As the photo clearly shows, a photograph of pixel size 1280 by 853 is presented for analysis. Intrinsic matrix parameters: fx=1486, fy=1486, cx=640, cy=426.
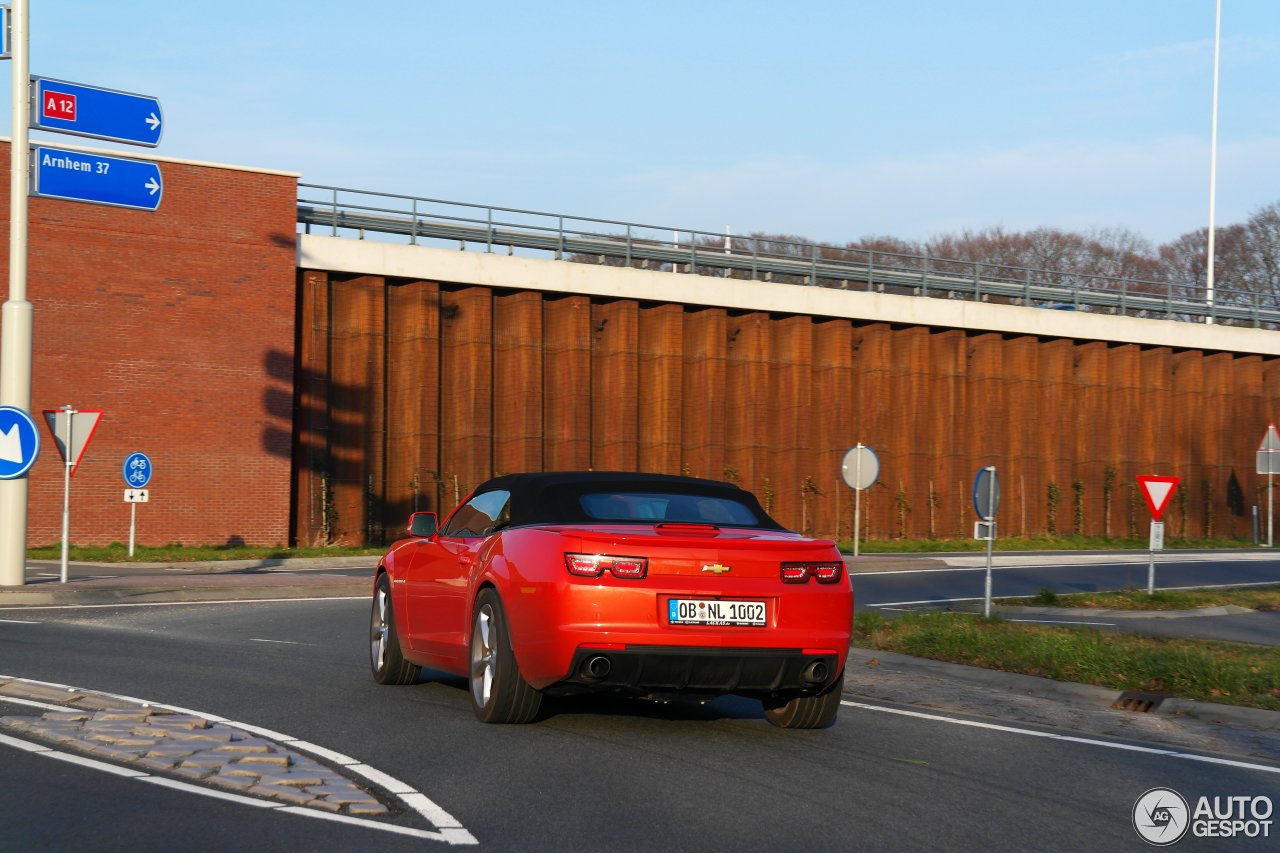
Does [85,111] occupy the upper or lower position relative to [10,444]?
upper

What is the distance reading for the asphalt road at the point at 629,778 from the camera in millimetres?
5719

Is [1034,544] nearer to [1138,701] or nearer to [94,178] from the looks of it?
[94,178]

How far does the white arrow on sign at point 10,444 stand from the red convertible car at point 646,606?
10535 millimetres

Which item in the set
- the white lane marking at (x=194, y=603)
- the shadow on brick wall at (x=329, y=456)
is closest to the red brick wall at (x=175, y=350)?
the shadow on brick wall at (x=329, y=456)

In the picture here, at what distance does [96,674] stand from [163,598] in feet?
28.9

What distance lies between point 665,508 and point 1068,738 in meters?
2.75

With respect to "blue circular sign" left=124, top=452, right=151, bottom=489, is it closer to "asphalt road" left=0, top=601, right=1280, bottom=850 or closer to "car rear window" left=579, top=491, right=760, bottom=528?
"asphalt road" left=0, top=601, right=1280, bottom=850

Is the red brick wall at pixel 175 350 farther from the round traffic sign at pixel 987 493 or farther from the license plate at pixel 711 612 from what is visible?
the license plate at pixel 711 612

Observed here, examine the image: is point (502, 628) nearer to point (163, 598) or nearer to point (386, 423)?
point (163, 598)

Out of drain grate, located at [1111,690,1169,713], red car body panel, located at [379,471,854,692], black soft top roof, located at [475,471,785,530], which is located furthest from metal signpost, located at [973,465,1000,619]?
red car body panel, located at [379,471,854,692]

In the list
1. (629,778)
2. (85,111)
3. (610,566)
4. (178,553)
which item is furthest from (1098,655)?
(178,553)

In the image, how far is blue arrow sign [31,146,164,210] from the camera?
18.8 m

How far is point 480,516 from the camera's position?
9.52 m

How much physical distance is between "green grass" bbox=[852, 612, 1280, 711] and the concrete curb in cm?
22
